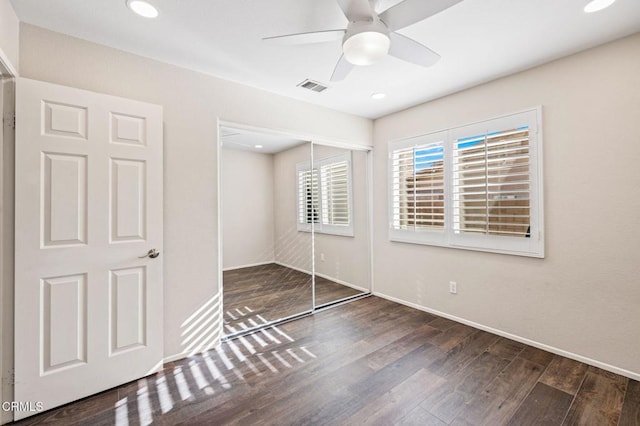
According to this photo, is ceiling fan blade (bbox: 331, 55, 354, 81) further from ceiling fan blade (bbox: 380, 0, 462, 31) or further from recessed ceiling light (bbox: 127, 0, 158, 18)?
recessed ceiling light (bbox: 127, 0, 158, 18)

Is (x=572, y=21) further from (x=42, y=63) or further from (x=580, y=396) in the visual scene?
(x=42, y=63)

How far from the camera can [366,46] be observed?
150cm

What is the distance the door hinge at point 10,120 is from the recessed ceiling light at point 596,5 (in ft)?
12.0

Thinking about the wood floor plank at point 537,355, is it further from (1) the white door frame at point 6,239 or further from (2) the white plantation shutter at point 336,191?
(1) the white door frame at point 6,239

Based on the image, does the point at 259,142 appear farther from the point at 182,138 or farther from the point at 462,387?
the point at 462,387

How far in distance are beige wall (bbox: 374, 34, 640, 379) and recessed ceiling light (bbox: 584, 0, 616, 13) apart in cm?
59

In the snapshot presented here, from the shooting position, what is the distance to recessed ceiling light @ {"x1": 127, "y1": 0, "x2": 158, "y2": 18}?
1.68m

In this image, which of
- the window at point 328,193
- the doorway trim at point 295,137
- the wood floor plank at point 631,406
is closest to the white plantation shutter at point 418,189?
the doorway trim at point 295,137

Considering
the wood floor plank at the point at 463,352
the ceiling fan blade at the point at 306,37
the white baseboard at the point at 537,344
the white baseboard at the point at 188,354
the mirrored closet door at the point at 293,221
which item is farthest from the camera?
the mirrored closet door at the point at 293,221

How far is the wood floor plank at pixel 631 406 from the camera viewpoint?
1664 mm

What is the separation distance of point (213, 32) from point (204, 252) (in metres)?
1.79

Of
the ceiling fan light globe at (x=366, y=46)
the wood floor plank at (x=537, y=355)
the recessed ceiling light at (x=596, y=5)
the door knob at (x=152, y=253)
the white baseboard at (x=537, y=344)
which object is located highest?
the recessed ceiling light at (x=596, y=5)

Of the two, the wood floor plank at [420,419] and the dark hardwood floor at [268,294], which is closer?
the wood floor plank at [420,419]

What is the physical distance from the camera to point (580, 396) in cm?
189
